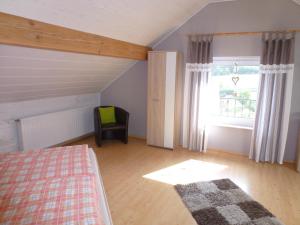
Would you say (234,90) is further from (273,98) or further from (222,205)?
(222,205)

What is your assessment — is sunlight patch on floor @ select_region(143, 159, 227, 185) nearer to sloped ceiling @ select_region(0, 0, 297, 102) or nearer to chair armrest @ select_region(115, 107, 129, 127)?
chair armrest @ select_region(115, 107, 129, 127)

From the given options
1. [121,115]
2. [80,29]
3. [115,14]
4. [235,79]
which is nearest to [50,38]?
[80,29]

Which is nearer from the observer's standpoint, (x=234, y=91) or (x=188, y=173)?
(x=188, y=173)

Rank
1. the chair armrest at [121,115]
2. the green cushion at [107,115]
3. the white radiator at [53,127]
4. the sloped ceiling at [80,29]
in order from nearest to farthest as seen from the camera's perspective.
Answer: the sloped ceiling at [80,29]
the white radiator at [53,127]
the chair armrest at [121,115]
the green cushion at [107,115]

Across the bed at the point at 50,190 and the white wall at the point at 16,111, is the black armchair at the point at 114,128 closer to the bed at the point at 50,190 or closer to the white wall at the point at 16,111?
the white wall at the point at 16,111

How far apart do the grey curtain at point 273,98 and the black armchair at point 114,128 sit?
89.0 inches

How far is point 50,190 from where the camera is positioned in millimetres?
1544

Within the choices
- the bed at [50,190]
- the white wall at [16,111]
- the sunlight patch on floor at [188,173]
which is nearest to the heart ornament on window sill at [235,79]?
the sunlight patch on floor at [188,173]

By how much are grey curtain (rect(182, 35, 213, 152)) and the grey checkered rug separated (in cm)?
118

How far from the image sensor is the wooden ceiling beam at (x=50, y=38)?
5.88 ft

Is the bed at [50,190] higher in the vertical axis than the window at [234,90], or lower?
lower

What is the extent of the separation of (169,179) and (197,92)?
1.60m

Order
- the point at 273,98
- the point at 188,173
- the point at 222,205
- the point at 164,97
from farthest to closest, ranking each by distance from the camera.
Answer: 1. the point at 164,97
2. the point at 273,98
3. the point at 188,173
4. the point at 222,205

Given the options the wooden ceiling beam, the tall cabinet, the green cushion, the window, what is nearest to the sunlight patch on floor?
the tall cabinet
